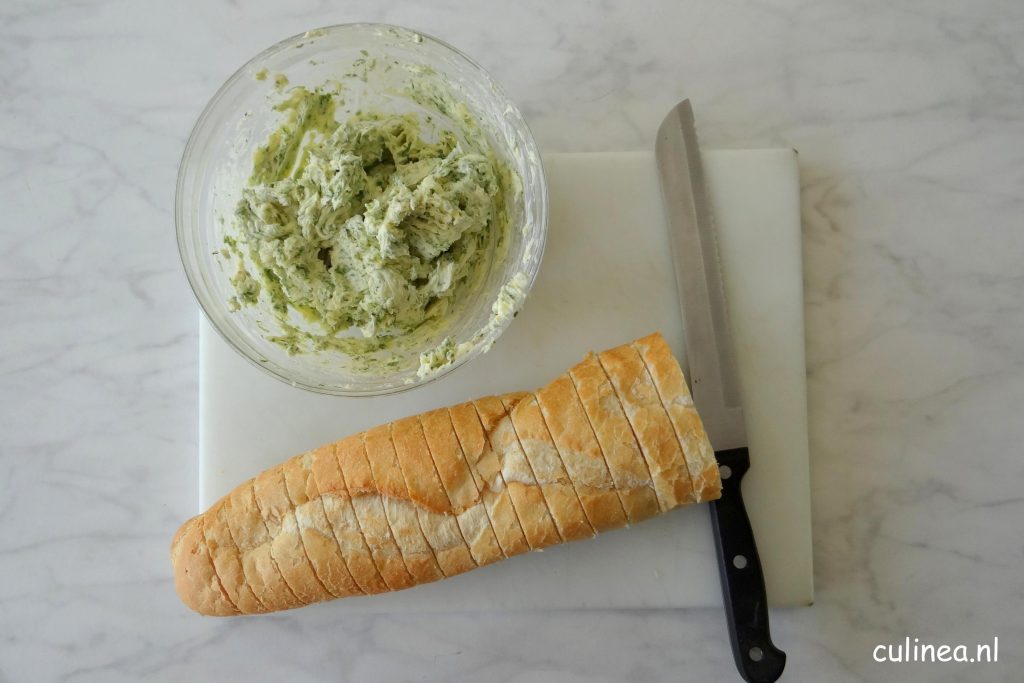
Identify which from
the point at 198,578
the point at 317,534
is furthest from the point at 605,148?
the point at 198,578

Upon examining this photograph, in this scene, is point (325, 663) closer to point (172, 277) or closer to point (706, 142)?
point (172, 277)

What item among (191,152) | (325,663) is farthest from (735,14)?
(325,663)

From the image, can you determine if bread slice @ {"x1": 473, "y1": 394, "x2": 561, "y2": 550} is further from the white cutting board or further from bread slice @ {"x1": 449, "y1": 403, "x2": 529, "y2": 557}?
the white cutting board

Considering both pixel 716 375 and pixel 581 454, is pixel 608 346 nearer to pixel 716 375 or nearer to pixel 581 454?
pixel 716 375

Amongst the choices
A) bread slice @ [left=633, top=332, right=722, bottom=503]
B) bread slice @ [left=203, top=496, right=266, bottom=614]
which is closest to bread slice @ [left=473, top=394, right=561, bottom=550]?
Answer: bread slice @ [left=633, top=332, right=722, bottom=503]

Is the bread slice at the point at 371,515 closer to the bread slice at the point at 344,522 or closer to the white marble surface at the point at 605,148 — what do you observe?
the bread slice at the point at 344,522

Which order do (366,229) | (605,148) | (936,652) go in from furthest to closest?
(605,148), (936,652), (366,229)
